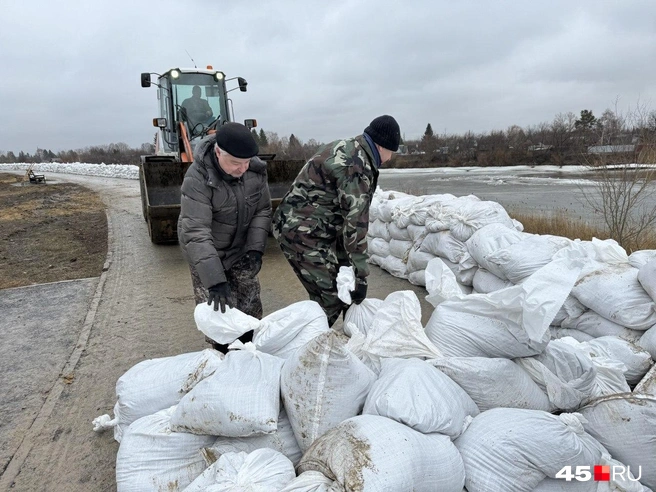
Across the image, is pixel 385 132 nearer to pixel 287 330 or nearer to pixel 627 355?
pixel 287 330

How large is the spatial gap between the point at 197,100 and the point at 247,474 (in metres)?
7.19

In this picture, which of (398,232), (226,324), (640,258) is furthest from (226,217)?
(398,232)

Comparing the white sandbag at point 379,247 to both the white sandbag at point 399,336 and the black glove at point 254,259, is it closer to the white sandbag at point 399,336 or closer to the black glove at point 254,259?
the black glove at point 254,259

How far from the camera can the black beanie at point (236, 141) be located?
6.95ft

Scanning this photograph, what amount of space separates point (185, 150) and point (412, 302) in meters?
5.48

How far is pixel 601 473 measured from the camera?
1.45 m

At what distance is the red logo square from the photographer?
1.45m

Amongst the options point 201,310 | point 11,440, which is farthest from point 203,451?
point 11,440

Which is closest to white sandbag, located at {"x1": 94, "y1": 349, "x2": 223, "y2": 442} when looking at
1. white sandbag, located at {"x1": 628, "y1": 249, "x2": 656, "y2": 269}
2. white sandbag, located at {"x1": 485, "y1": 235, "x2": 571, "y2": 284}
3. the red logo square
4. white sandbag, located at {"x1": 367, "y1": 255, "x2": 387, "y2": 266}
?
the red logo square

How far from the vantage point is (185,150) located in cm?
659

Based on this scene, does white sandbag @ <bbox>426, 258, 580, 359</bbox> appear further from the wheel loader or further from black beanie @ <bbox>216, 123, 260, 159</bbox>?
the wheel loader

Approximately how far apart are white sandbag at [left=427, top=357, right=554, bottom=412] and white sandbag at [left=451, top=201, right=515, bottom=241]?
→ 6.94ft

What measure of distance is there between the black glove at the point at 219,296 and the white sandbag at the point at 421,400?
81 cm

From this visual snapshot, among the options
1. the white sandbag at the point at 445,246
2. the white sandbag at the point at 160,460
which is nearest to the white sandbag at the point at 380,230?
the white sandbag at the point at 445,246
